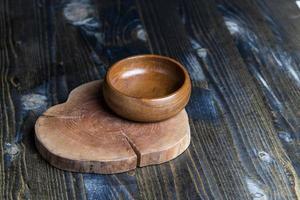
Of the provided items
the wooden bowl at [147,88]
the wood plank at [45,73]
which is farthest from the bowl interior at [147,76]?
the wood plank at [45,73]

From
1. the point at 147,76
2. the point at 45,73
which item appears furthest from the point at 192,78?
the point at 45,73

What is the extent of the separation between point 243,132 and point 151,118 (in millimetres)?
196

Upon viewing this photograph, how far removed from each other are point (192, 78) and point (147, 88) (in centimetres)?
17

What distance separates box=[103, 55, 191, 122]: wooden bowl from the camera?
1.16 m

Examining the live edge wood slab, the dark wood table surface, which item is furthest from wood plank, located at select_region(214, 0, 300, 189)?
the live edge wood slab

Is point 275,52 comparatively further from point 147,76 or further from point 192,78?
point 147,76

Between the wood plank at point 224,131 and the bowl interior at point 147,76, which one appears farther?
the bowl interior at point 147,76

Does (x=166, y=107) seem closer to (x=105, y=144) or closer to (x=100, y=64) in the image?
(x=105, y=144)

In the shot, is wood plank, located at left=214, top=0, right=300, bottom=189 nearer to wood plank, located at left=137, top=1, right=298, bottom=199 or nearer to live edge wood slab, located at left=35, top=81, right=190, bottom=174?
wood plank, located at left=137, top=1, right=298, bottom=199

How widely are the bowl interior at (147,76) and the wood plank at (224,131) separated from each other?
9cm

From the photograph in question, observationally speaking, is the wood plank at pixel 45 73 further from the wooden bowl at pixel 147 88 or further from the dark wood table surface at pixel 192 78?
the wooden bowl at pixel 147 88

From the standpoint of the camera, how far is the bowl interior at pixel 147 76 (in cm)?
125

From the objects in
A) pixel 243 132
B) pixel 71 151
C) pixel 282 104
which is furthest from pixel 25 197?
pixel 282 104

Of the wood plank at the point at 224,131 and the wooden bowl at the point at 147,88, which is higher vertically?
the wooden bowl at the point at 147,88
